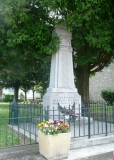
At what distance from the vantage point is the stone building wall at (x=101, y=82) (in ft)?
81.2

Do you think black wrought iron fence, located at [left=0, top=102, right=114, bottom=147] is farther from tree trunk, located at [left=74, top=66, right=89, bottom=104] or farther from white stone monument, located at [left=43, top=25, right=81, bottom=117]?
tree trunk, located at [left=74, top=66, right=89, bottom=104]

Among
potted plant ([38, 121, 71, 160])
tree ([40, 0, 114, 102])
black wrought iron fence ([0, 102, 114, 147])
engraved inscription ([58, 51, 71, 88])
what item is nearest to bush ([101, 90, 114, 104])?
tree ([40, 0, 114, 102])

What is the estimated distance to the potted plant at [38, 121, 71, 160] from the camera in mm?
4590

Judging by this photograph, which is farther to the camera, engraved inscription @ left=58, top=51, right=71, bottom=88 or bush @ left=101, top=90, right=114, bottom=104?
bush @ left=101, top=90, right=114, bottom=104

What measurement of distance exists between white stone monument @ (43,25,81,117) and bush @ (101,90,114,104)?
593 inches

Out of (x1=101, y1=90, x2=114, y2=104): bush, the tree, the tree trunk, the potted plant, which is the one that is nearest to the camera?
the potted plant

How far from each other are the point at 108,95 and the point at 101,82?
3112mm

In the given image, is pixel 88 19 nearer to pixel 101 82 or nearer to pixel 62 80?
pixel 62 80

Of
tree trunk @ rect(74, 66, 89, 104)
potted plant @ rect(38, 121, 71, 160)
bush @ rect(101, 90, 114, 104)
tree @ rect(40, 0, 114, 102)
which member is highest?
tree @ rect(40, 0, 114, 102)

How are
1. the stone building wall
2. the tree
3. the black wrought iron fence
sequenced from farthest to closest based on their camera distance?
the stone building wall → the tree → the black wrought iron fence

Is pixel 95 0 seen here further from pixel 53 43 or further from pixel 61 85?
pixel 61 85


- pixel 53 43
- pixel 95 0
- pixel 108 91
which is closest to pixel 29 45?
pixel 53 43

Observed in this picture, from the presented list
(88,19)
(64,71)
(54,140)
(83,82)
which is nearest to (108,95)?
(83,82)

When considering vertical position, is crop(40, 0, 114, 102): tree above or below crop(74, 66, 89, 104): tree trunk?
above
